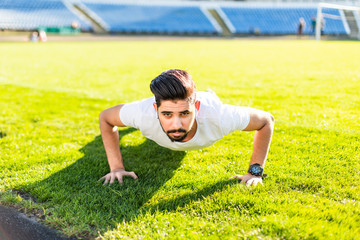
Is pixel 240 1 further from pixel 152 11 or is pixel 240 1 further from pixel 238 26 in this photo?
pixel 152 11

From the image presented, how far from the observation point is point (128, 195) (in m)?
3.29

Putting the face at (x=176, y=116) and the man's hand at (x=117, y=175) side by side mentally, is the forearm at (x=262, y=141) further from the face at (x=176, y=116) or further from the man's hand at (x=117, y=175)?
the man's hand at (x=117, y=175)

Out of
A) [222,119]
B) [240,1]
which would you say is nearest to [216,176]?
[222,119]

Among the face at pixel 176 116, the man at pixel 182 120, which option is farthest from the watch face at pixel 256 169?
the face at pixel 176 116

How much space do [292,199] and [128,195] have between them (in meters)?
1.58

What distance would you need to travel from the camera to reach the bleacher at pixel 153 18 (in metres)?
48.9

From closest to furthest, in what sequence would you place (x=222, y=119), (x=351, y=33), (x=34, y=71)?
1. (x=222, y=119)
2. (x=34, y=71)
3. (x=351, y=33)

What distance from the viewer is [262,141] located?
11.3ft

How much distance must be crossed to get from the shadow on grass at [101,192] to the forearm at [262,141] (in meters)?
0.45

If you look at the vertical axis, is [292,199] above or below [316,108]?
below

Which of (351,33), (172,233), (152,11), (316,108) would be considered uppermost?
(152,11)

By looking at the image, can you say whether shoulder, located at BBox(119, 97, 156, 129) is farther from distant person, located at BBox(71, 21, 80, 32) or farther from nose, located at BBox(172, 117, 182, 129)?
distant person, located at BBox(71, 21, 80, 32)

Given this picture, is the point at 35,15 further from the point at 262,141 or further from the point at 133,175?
the point at 262,141

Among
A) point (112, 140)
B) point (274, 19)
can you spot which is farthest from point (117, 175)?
point (274, 19)
